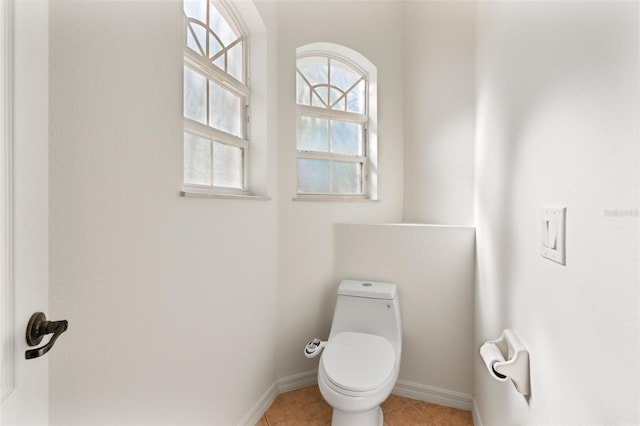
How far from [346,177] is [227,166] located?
3.11ft

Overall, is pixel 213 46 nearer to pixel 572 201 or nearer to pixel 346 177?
pixel 346 177

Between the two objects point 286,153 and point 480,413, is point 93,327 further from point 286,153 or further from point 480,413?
point 480,413

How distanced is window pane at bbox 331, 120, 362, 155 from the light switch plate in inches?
61.2

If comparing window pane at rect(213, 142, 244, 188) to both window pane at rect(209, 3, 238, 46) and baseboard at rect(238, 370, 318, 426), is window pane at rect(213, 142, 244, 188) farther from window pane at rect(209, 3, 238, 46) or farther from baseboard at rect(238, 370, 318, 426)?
baseboard at rect(238, 370, 318, 426)

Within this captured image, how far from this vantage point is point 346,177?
2240 mm

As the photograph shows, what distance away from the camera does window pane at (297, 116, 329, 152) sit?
2074mm

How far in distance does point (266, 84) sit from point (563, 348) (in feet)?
5.63

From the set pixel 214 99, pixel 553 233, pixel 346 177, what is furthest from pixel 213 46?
pixel 553 233

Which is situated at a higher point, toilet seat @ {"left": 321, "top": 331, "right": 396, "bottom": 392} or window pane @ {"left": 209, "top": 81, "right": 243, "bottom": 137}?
window pane @ {"left": 209, "top": 81, "right": 243, "bottom": 137}

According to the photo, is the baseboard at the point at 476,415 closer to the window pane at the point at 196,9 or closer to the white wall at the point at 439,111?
the white wall at the point at 439,111

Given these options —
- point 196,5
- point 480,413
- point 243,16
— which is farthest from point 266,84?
point 480,413

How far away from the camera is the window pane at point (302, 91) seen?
206 centimetres

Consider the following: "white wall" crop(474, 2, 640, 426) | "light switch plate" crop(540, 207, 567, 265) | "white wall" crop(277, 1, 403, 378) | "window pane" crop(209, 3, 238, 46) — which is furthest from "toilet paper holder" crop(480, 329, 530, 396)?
"window pane" crop(209, 3, 238, 46)

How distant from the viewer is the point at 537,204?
34.3 inches
